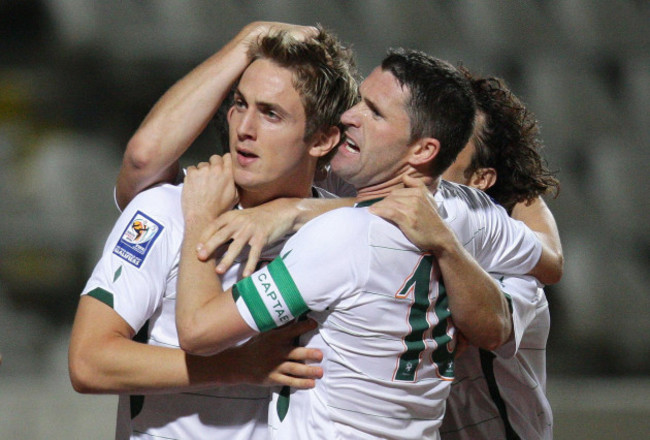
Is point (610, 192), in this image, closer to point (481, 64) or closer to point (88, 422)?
point (481, 64)

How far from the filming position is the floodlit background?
143 inches

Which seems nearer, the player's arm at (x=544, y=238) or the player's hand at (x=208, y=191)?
the player's hand at (x=208, y=191)

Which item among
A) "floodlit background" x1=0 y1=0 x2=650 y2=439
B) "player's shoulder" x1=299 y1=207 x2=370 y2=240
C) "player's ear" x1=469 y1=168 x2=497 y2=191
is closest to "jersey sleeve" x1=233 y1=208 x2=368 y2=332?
"player's shoulder" x1=299 y1=207 x2=370 y2=240

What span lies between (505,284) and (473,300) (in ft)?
1.01

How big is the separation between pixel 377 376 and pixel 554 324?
2615 millimetres

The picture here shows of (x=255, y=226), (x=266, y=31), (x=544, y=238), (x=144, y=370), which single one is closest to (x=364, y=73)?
(x=544, y=238)

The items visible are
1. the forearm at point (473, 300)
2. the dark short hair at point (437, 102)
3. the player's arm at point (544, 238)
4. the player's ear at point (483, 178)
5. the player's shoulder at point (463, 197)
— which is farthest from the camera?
the player's ear at point (483, 178)

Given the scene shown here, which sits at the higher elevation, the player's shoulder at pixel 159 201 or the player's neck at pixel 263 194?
the player's neck at pixel 263 194

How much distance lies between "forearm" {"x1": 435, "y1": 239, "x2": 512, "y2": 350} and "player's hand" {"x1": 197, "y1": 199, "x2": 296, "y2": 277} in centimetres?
33

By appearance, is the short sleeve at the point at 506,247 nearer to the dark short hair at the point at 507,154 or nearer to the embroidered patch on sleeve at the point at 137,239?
the dark short hair at the point at 507,154

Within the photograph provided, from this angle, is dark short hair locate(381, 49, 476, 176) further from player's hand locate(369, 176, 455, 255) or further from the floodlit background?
the floodlit background

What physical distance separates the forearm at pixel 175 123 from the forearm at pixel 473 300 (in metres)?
0.57

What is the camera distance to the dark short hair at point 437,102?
1.70 meters

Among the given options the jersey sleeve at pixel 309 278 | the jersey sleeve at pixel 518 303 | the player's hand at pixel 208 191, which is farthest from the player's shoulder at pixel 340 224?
the jersey sleeve at pixel 518 303
